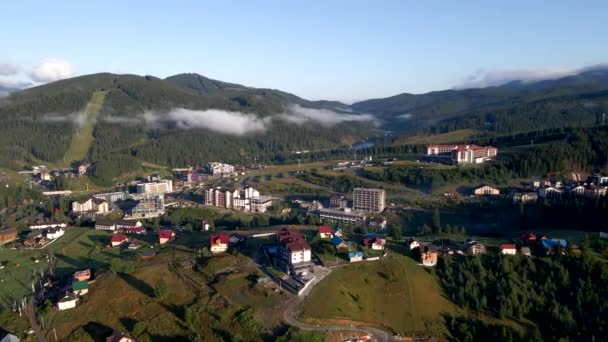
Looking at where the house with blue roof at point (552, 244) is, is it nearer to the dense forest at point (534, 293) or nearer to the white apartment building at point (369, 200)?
the dense forest at point (534, 293)

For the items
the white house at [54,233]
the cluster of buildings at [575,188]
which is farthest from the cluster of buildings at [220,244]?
the cluster of buildings at [575,188]

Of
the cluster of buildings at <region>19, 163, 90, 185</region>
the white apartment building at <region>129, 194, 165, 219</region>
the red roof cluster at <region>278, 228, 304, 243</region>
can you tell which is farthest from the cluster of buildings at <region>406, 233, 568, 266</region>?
the cluster of buildings at <region>19, 163, 90, 185</region>

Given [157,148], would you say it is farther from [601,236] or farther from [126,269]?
[601,236]

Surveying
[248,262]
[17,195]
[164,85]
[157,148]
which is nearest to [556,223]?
[248,262]

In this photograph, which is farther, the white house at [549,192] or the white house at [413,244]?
the white house at [549,192]

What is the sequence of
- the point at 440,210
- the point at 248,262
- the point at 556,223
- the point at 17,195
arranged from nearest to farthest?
1. the point at 248,262
2. the point at 556,223
3. the point at 440,210
4. the point at 17,195

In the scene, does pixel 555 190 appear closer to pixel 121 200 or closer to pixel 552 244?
pixel 552 244

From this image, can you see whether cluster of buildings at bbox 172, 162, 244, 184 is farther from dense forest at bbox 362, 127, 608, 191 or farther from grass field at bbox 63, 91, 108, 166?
dense forest at bbox 362, 127, 608, 191
